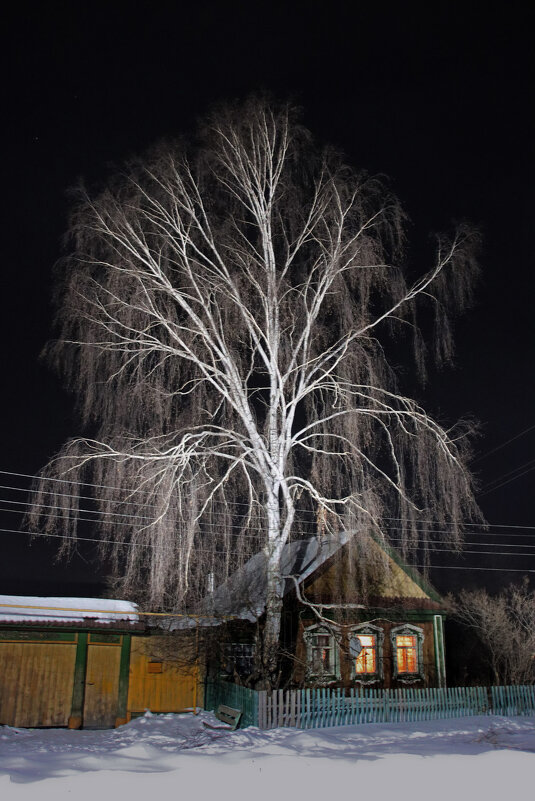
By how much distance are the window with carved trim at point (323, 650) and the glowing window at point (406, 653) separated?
7.90ft

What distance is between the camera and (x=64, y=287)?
47.7 ft

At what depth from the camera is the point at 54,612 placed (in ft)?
58.7

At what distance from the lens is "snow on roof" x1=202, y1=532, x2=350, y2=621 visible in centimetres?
1655

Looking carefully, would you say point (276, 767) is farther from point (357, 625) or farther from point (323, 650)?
point (323, 650)

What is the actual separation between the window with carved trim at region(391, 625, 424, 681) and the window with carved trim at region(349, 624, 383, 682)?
0.61 metres

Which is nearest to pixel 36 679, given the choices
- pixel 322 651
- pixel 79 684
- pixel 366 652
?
pixel 79 684

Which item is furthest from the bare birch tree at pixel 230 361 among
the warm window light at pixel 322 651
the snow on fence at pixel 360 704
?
the warm window light at pixel 322 651

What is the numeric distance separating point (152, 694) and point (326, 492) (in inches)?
331

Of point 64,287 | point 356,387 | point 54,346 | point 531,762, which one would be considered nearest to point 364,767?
point 531,762

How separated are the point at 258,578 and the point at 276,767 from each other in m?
11.3

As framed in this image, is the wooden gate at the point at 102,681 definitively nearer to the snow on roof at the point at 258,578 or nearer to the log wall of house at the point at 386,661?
the snow on roof at the point at 258,578

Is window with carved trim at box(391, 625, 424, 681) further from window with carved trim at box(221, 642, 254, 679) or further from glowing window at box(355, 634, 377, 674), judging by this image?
window with carved trim at box(221, 642, 254, 679)

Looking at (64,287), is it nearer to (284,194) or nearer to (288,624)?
(284,194)

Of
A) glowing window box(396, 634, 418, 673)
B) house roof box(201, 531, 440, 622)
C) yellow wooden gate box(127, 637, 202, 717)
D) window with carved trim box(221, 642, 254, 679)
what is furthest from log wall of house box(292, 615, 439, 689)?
yellow wooden gate box(127, 637, 202, 717)
